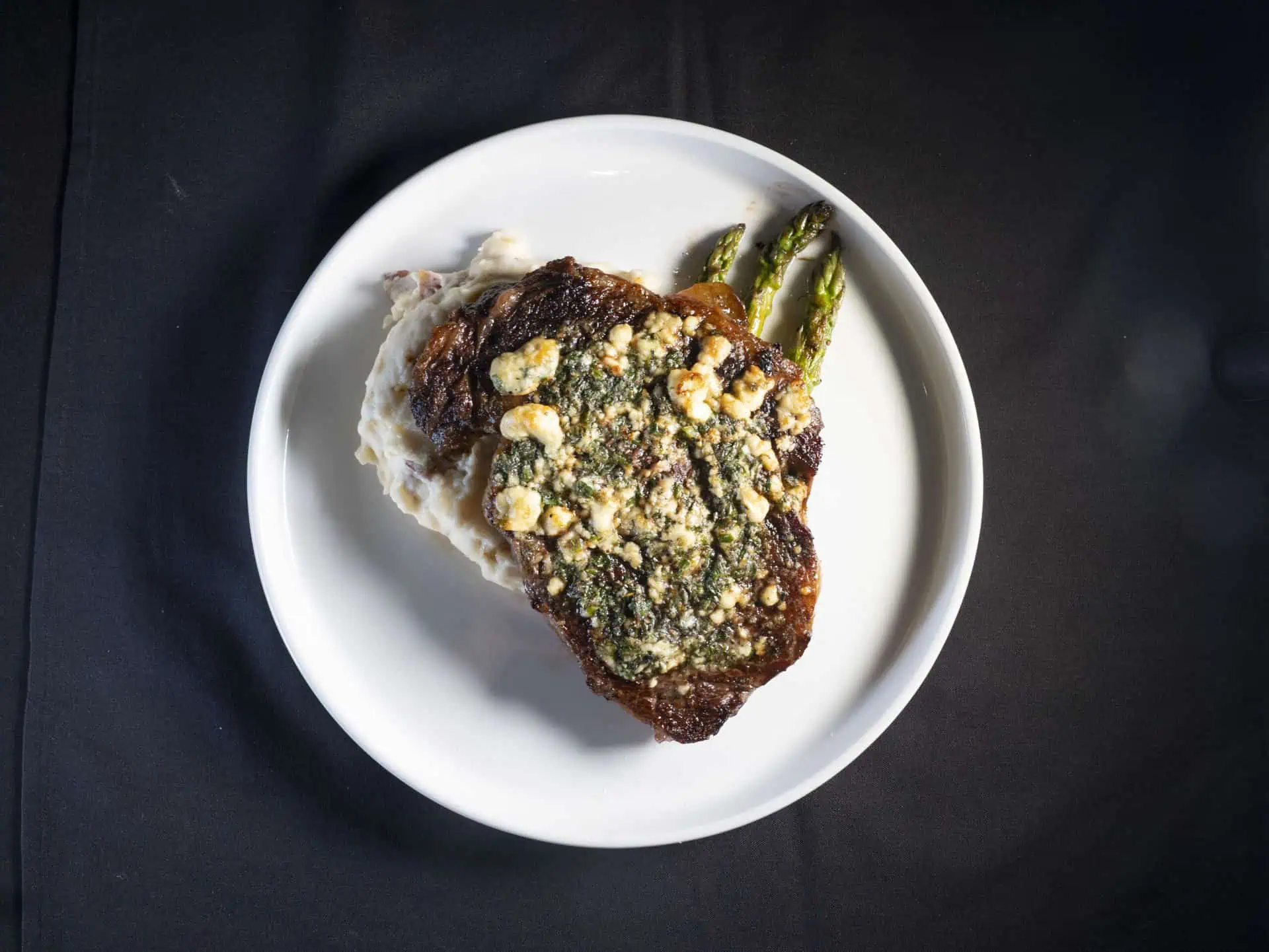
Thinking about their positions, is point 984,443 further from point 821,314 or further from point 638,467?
point 638,467

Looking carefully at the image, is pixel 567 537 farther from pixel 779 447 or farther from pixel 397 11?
pixel 397 11

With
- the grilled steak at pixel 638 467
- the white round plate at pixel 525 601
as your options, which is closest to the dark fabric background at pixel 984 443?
the white round plate at pixel 525 601

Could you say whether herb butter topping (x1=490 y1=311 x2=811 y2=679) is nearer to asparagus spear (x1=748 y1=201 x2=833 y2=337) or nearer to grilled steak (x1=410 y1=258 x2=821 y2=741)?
grilled steak (x1=410 y1=258 x2=821 y2=741)

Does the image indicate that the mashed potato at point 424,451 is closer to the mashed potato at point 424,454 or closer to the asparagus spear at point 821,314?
the mashed potato at point 424,454

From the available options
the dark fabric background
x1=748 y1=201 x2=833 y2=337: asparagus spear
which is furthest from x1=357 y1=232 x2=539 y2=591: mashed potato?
x1=748 y1=201 x2=833 y2=337: asparagus spear

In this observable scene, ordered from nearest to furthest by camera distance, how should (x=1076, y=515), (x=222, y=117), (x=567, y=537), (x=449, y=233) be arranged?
(x=567, y=537)
(x=449, y=233)
(x=222, y=117)
(x=1076, y=515)

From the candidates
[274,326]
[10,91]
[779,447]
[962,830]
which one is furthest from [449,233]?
[962,830]
